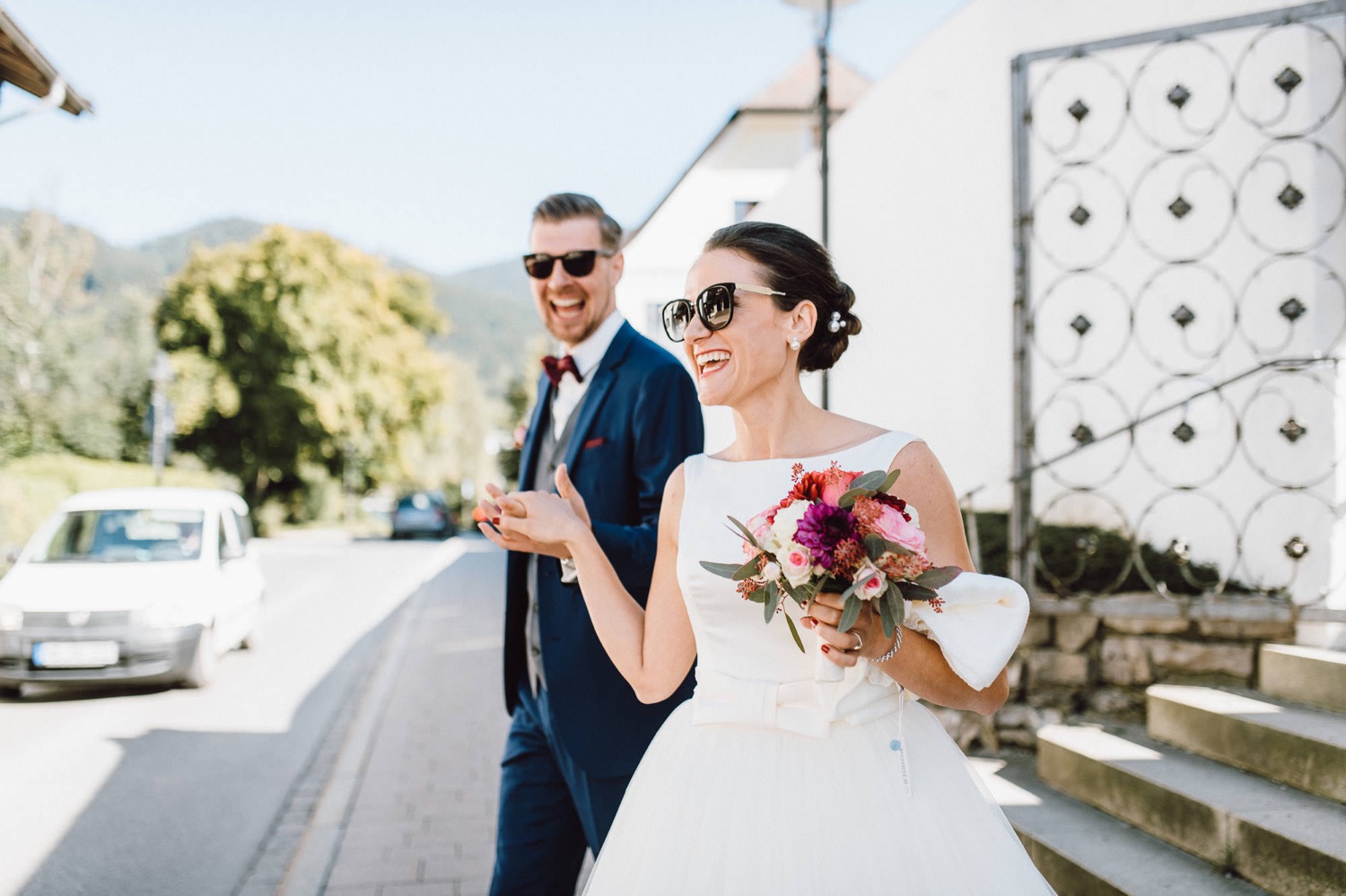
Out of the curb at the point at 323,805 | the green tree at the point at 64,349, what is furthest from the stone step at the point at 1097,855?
the green tree at the point at 64,349

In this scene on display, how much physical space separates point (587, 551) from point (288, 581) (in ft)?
58.4

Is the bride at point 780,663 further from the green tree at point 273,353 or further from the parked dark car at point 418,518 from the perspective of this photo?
the green tree at point 273,353

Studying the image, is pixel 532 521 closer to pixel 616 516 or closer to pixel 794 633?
pixel 616 516

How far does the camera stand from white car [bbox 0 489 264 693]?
8242 millimetres

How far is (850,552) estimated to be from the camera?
167 centimetres

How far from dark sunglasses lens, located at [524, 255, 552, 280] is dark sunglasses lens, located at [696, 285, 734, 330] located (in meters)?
0.96

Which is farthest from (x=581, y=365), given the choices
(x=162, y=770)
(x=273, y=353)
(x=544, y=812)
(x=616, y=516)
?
(x=273, y=353)

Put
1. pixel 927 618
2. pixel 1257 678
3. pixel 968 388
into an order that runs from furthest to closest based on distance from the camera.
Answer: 1. pixel 968 388
2. pixel 1257 678
3. pixel 927 618

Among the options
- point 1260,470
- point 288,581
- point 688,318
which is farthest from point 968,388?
point 288,581

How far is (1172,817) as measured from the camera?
3896 millimetres

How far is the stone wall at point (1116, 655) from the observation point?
4.94 m

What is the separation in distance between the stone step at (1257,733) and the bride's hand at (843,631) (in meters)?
2.79

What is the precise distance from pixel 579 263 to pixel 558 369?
313 mm

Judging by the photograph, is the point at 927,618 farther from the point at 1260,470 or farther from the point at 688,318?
the point at 1260,470
